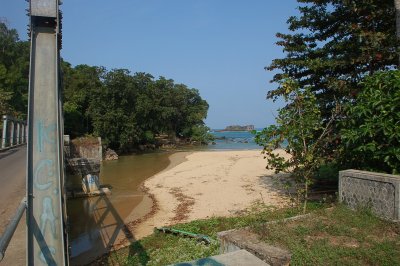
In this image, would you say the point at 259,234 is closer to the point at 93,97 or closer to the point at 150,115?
the point at 93,97

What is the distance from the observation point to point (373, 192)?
5.50 meters

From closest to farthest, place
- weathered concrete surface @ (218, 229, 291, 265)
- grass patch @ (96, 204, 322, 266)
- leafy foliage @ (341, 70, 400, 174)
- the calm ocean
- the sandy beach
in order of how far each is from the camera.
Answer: weathered concrete surface @ (218, 229, 291, 265) → leafy foliage @ (341, 70, 400, 174) → grass patch @ (96, 204, 322, 266) → the sandy beach → the calm ocean

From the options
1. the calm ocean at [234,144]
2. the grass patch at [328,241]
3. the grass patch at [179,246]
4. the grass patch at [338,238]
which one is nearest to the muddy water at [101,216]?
the grass patch at [179,246]

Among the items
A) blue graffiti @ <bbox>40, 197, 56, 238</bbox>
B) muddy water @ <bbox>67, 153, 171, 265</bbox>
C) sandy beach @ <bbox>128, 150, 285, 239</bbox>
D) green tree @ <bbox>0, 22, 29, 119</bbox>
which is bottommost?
muddy water @ <bbox>67, 153, 171, 265</bbox>

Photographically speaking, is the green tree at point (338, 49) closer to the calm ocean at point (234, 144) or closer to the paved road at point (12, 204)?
the paved road at point (12, 204)

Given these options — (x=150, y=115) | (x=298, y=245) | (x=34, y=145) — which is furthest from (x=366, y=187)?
(x=150, y=115)

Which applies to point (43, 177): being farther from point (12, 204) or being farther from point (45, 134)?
point (12, 204)

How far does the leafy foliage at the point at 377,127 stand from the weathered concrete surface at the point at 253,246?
108 inches

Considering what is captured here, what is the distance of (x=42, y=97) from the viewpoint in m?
4.27

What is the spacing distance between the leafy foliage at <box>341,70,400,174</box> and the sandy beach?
449 centimetres

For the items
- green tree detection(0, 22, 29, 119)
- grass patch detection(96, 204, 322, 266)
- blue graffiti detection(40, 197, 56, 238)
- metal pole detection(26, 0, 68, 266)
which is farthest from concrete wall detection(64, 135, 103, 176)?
blue graffiti detection(40, 197, 56, 238)

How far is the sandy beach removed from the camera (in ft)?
36.4

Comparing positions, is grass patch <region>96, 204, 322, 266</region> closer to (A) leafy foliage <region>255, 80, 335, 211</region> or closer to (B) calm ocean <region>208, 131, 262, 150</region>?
(A) leafy foliage <region>255, 80, 335, 211</region>

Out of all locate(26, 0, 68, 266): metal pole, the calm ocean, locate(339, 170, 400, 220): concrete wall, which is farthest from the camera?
the calm ocean
